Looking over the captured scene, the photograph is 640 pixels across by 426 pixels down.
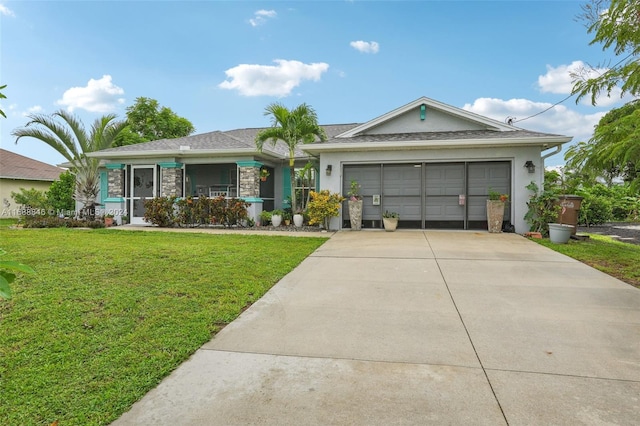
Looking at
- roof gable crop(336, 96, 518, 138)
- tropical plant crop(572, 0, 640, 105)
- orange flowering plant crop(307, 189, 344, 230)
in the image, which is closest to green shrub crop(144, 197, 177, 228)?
orange flowering plant crop(307, 189, 344, 230)

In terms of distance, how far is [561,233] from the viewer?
893 centimetres

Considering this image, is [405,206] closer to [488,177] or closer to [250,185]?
[488,177]

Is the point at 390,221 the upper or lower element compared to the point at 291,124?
lower

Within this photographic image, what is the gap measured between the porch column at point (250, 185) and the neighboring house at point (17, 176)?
47.9 ft

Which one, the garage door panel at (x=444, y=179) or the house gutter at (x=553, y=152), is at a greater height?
the house gutter at (x=553, y=152)

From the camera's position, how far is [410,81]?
1669 centimetres

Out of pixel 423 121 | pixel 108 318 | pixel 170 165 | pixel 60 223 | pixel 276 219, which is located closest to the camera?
pixel 108 318

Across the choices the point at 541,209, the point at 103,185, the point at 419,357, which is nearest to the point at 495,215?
Result: the point at 541,209

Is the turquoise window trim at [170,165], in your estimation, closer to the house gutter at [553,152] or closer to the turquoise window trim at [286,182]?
the turquoise window trim at [286,182]

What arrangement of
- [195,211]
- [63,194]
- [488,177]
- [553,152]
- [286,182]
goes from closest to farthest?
[553,152], [488,177], [195,211], [286,182], [63,194]

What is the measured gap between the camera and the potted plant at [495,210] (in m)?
10.8

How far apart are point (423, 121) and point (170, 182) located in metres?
9.69

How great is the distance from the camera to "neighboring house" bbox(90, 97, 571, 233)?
11148 mm

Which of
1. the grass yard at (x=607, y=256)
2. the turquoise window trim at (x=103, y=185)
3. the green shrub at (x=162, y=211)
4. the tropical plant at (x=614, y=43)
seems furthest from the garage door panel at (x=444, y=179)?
the turquoise window trim at (x=103, y=185)
